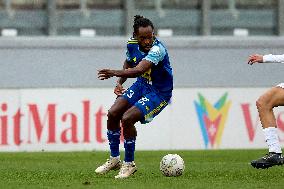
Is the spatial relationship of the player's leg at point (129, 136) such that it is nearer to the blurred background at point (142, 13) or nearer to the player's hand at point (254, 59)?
the player's hand at point (254, 59)

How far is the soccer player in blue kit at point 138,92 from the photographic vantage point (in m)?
12.5

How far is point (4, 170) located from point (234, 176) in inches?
134

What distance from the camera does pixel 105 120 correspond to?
20750mm

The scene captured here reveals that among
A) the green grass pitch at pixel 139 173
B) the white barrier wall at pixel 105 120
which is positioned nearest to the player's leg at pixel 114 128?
the green grass pitch at pixel 139 173

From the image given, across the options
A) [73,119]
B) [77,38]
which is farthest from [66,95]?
[77,38]

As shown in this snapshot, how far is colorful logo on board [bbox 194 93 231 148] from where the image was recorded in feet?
69.7

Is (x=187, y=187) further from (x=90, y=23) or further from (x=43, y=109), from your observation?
(x=90, y=23)

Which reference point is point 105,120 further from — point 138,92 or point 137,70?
point 137,70

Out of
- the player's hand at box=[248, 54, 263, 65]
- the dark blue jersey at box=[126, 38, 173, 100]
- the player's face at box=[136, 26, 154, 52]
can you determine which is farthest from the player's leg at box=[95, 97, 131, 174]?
the player's hand at box=[248, 54, 263, 65]

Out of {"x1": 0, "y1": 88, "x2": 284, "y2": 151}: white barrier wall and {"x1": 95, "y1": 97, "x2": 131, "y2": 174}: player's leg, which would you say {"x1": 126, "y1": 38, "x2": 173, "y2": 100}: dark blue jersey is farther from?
{"x1": 0, "y1": 88, "x2": 284, "y2": 151}: white barrier wall

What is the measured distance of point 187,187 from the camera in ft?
36.6

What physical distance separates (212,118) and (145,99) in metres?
8.41

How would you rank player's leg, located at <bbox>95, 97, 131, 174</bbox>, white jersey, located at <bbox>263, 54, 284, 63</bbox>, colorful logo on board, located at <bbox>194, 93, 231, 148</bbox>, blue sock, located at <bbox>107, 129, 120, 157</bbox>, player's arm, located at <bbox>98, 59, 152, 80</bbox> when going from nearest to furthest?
player's arm, located at <bbox>98, 59, 152, 80</bbox>, white jersey, located at <bbox>263, 54, 284, 63</bbox>, player's leg, located at <bbox>95, 97, 131, 174</bbox>, blue sock, located at <bbox>107, 129, 120, 157</bbox>, colorful logo on board, located at <bbox>194, 93, 231, 148</bbox>

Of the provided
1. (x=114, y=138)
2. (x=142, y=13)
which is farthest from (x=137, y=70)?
(x=142, y=13)
